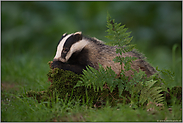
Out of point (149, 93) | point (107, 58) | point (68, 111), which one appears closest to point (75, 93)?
point (68, 111)

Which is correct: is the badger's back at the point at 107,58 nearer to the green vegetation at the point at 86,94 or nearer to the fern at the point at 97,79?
the green vegetation at the point at 86,94

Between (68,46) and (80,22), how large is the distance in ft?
15.8

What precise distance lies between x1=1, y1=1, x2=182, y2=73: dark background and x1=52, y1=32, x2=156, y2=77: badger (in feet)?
11.8

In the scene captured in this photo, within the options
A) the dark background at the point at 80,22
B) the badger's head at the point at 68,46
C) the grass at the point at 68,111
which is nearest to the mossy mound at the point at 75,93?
the grass at the point at 68,111

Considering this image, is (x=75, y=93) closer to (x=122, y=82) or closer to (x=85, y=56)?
(x=122, y=82)

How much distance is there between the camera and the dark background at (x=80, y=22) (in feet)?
25.7

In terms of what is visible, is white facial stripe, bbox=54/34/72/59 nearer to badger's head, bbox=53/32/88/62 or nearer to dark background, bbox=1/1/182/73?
badger's head, bbox=53/32/88/62

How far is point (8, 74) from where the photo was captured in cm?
555

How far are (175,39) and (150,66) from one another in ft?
14.8

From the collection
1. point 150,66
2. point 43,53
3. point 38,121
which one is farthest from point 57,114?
point 43,53

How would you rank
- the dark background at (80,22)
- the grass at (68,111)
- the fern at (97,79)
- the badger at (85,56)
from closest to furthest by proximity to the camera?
the grass at (68,111)
the fern at (97,79)
the badger at (85,56)
the dark background at (80,22)

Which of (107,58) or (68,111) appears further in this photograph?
(107,58)

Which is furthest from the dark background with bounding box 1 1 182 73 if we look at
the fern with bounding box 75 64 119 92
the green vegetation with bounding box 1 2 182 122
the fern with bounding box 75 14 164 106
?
the fern with bounding box 75 64 119 92

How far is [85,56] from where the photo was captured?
163 inches
